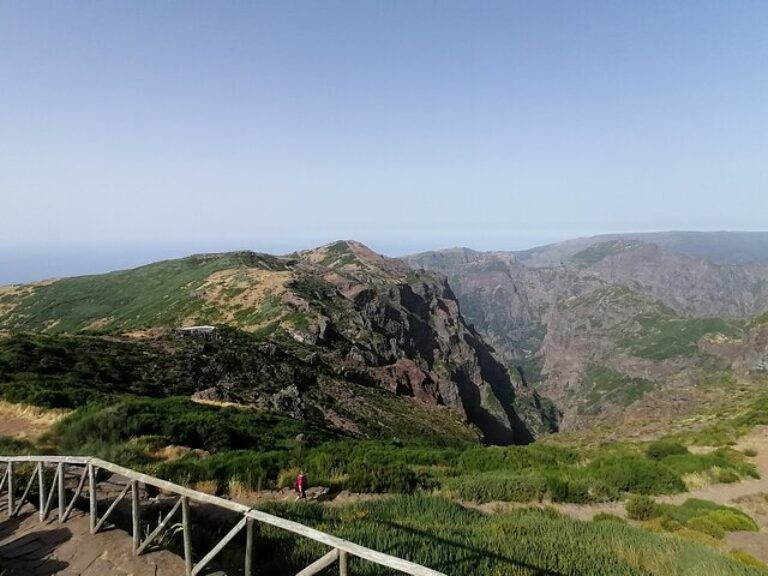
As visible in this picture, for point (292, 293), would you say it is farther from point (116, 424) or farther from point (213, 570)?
point (213, 570)

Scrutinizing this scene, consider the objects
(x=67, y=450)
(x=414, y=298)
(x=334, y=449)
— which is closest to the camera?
(x=67, y=450)

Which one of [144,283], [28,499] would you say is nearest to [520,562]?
[28,499]

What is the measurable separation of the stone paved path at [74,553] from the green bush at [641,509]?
15901 millimetres

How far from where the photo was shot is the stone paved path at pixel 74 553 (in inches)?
302

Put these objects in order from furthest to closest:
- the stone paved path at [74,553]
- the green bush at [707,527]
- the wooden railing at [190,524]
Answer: the green bush at [707,527] → the stone paved path at [74,553] → the wooden railing at [190,524]

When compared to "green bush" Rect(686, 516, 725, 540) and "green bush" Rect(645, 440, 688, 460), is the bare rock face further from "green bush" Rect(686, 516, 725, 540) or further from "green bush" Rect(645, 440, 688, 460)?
"green bush" Rect(686, 516, 725, 540)

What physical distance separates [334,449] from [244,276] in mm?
68942

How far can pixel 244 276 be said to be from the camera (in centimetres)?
8931

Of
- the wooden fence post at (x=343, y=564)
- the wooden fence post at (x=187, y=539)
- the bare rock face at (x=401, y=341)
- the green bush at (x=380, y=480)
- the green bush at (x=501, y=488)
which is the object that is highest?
the wooden fence post at (x=343, y=564)

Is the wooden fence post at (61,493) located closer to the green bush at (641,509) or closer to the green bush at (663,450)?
the green bush at (641,509)

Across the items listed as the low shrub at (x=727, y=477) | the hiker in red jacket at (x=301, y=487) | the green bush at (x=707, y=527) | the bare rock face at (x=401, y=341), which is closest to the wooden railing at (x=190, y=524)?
the hiker in red jacket at (x=301, y=487)

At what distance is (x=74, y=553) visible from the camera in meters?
8.31

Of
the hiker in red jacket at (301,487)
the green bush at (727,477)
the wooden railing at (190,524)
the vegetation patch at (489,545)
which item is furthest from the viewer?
the green bush at (727,477)

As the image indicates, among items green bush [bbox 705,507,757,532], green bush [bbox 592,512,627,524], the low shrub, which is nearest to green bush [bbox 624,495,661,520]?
green bush [bbox 592,512,627,524]
